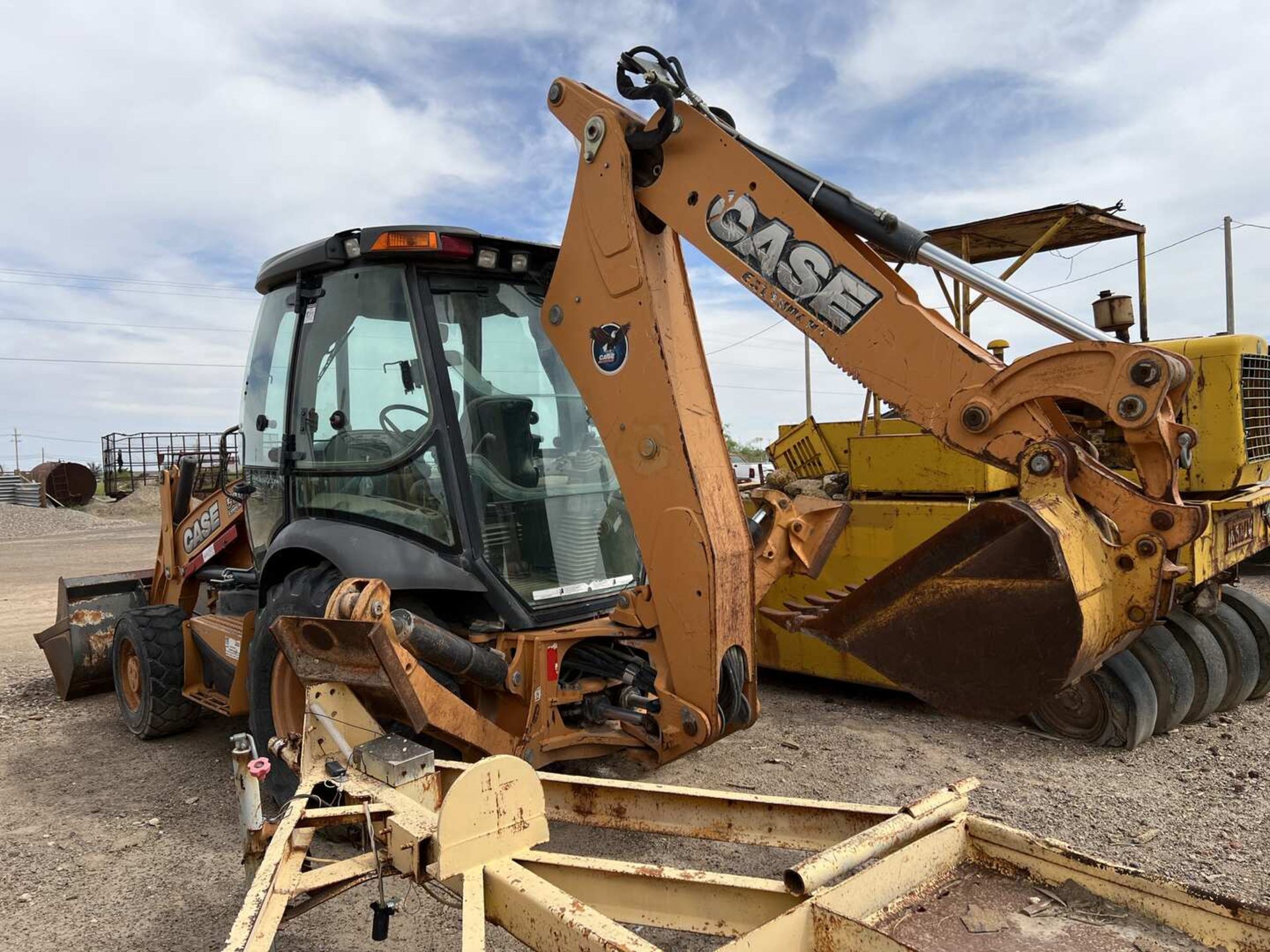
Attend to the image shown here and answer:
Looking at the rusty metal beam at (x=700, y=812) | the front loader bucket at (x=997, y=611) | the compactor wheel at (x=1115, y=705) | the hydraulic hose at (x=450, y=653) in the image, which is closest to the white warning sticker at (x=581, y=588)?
the hydraulic hose at (x=450, y=653)

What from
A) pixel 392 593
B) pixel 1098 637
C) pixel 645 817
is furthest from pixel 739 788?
pixel 1098 637

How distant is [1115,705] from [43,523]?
77.1 feet

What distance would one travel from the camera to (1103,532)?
8.41 feet

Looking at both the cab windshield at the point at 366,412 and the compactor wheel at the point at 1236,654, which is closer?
the cab windshield at the point at 366,412

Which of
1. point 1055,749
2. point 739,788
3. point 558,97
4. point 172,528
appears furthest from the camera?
Answer: point 172,528

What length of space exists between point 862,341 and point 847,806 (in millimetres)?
1412

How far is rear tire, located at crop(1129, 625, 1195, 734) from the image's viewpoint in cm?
498

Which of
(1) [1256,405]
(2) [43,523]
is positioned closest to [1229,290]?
(1) [1256,405]

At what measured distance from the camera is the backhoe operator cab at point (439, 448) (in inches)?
150

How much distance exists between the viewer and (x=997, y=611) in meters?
2.57

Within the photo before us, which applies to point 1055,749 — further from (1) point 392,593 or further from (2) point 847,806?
(1) point 392,593

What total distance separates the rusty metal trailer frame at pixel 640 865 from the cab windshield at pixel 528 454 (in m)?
1.11

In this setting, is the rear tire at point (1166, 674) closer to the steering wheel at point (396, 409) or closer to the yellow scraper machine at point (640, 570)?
the yellow scraper machine at point (640, 570)

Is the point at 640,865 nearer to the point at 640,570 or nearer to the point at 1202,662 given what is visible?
the point at 640,570
